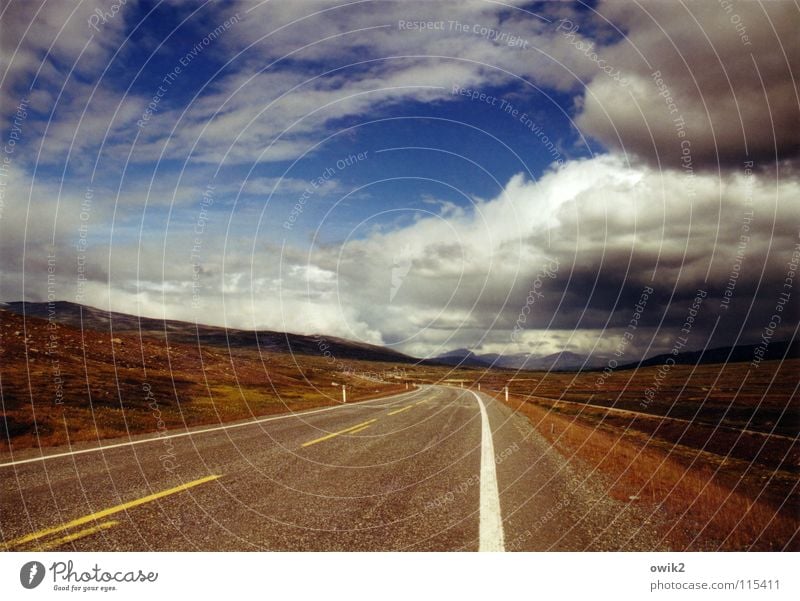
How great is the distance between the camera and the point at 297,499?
7.30 metres

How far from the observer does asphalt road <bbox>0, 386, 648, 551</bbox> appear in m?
5.71

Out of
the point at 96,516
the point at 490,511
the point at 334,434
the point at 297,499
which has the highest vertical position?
the point at 96,516

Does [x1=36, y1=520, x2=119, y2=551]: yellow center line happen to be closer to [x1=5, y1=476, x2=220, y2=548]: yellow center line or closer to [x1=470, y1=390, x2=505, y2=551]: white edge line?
[x1=5, y1=476, x2=220, y2=548]: yellow center line

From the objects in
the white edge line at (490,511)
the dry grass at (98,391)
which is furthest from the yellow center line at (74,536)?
the dry grass at (98,391)

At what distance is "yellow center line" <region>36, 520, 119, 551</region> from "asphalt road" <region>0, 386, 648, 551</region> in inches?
0.6

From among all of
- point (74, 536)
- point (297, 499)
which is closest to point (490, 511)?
point (297, 499)

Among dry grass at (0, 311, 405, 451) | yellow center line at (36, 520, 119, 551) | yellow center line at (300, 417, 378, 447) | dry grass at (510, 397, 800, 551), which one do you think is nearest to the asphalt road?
yellow center line at (36, 520, 119, 551)

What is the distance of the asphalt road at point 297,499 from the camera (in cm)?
571

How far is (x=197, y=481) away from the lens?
8336mm

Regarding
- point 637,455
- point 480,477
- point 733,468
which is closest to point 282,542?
point 480,477

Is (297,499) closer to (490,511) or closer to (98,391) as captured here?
(490,511)

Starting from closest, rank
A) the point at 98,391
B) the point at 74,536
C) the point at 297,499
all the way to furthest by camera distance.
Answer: the point at 74,536 → the point at 297,499 → the point at 98,391

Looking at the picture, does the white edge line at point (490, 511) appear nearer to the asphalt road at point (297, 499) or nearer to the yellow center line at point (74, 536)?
the asphalt road at point (297, 499)

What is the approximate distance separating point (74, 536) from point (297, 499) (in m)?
2.79
